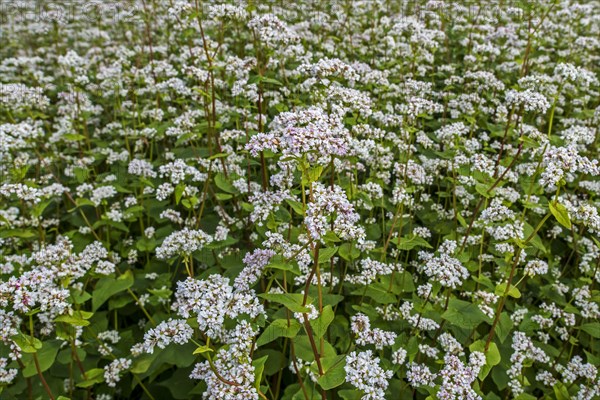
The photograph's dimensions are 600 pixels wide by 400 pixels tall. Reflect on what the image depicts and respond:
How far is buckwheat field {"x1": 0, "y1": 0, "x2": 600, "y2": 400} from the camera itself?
149 inches

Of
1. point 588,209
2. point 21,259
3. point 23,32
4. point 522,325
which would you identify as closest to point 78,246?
point 21,259

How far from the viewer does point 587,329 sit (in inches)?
202

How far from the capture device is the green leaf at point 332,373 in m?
3.59

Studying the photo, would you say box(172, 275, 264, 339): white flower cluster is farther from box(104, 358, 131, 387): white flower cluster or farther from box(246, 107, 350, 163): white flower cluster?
box(104, 358, 131, 387): white flower cluster

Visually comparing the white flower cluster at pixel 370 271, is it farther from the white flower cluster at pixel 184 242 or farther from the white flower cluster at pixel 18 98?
the white flower cluster at pixel 18 98

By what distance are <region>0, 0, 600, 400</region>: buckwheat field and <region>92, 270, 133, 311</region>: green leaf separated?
1.0 inches

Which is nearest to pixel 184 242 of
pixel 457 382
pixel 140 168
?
pixel 140 168

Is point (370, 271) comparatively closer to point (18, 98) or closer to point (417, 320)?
point (417, 320)

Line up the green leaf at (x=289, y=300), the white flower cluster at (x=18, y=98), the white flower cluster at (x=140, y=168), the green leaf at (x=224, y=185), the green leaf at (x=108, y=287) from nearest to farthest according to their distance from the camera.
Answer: the green leaf at (x=289, y=300), the green leaf at (x=108, y=287), the green leaf at (x=224, y=185), the white flower cluster at (x=140, y=168), the white flower cluster at (x=18, y=98)

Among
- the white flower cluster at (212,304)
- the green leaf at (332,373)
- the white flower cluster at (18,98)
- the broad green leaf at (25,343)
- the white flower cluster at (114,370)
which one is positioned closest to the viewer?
the white flower cluster at (212,304)

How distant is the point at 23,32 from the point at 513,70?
13.1m

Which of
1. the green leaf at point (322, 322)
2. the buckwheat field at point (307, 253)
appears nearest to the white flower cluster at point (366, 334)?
the buckwheat field at point (307, 253)

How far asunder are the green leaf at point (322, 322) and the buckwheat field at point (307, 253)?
0.02m

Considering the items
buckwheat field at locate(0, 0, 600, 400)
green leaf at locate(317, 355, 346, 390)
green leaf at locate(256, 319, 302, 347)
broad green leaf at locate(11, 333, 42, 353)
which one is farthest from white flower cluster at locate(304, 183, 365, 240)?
broad green leaf at locate(11, 333, 42, 353)
